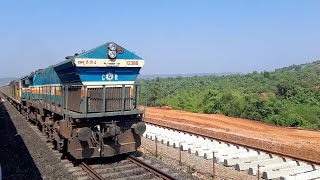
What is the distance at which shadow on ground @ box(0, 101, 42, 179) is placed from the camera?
378 inches

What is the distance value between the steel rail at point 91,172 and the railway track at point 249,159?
346 cm

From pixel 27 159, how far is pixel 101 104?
11.3ft

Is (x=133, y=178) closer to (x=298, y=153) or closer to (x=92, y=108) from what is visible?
(x=92, y=108)

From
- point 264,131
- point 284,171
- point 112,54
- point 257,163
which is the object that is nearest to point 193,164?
point 257,163

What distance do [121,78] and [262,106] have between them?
18.7 meters

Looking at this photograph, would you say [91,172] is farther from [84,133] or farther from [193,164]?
[193,164]

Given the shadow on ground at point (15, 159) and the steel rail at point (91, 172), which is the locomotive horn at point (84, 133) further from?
the shadow on ground at point (15, 159)

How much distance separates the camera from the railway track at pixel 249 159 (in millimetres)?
9188

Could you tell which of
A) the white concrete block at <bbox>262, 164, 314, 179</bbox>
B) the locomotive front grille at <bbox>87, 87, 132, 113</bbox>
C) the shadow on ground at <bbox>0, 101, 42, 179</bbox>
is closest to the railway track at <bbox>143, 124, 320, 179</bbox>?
the white concrete block at <bbox>262, 164, 314, 179</bbox>

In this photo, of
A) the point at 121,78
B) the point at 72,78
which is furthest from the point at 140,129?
the point at 72,78

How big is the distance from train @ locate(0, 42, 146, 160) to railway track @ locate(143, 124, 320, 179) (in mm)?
2799

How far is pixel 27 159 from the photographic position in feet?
37.3

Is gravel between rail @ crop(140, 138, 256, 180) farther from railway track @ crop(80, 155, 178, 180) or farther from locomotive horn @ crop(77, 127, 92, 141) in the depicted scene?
locomotive horn @ crop(77, 127, 92, 141)

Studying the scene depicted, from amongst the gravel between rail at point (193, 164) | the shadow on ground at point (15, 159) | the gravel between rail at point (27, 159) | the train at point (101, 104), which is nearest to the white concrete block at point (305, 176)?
the gravel between rail at point (193, 164)
